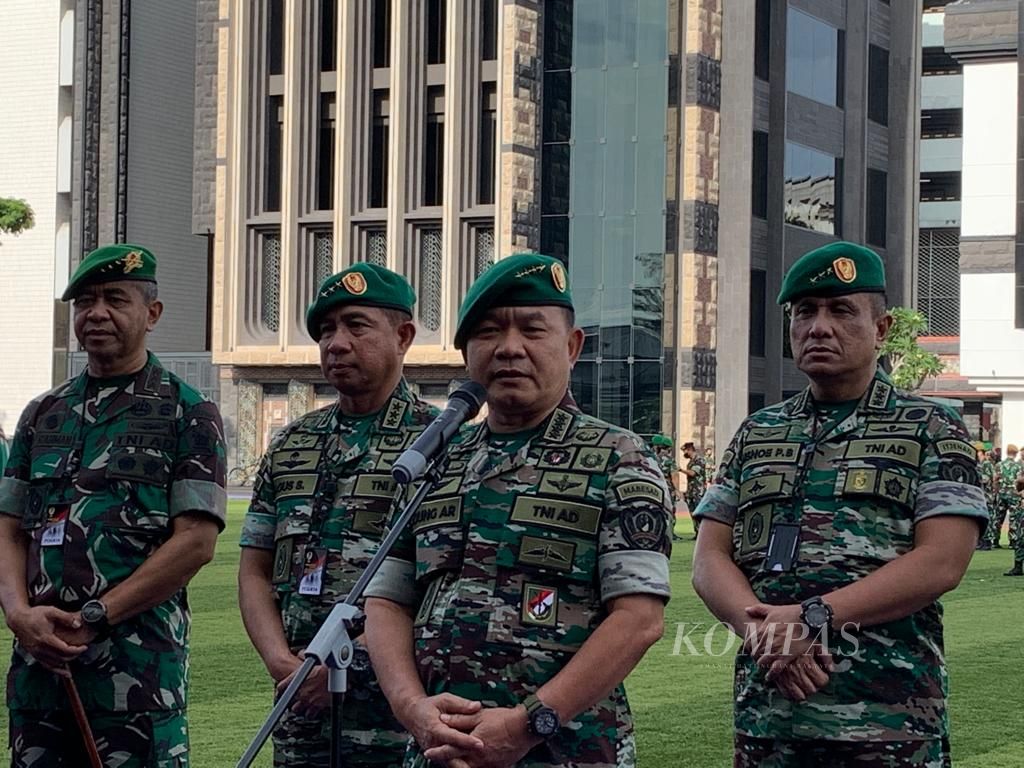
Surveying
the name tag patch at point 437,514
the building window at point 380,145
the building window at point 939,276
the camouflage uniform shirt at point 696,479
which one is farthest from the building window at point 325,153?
the name tag patch at point 437,514

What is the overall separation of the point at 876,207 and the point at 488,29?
1428 centimetres

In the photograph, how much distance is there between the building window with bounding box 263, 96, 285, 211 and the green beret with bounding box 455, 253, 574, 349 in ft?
154

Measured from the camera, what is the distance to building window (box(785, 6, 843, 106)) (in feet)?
163

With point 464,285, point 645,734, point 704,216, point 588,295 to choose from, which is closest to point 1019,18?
point 704,216

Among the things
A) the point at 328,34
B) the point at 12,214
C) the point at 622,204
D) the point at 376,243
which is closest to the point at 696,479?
the point at 622,204

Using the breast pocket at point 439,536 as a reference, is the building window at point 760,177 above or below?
above

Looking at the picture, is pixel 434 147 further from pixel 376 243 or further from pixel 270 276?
pixel 270 276

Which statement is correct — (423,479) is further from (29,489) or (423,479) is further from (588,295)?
(588,295)

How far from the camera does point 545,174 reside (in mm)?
47031

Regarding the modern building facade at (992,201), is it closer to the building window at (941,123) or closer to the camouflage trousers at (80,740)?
the camouflage trousers at (80,740)

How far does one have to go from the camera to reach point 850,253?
4.98m

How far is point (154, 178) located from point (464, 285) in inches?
604

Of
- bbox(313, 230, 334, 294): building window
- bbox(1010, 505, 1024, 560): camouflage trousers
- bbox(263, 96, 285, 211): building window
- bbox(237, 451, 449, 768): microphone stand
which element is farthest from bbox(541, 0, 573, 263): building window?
bbox(237, 451, 449, 768): microphone stand

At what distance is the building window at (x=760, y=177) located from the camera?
48.2m
